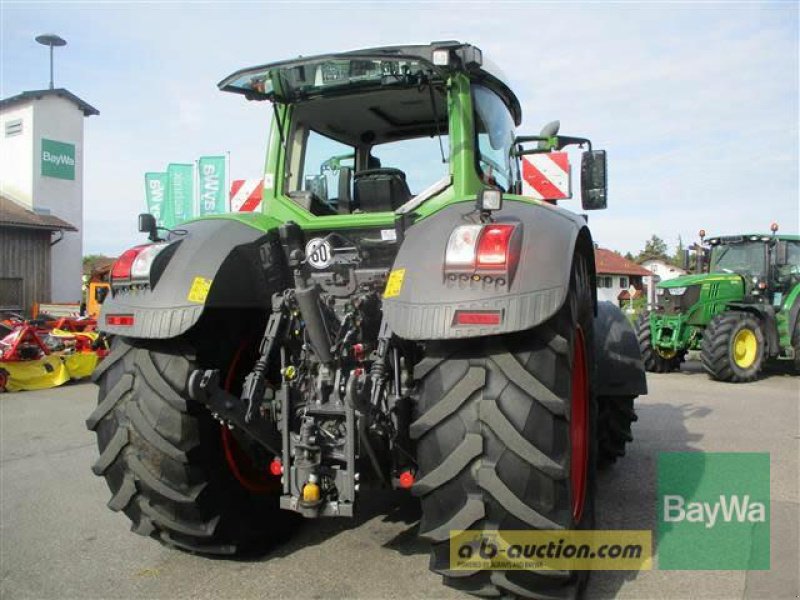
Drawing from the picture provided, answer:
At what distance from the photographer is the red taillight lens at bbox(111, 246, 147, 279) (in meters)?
3.18

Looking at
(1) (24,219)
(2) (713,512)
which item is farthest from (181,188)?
(2) (713,512)

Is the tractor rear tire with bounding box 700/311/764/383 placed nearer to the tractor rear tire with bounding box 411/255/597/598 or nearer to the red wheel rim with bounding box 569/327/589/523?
the red wheel rim with bounding box 569/327/589/523

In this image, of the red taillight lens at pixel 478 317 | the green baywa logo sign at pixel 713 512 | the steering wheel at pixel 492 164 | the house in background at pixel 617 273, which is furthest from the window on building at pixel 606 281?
the red taillight lens at pixel 478 317

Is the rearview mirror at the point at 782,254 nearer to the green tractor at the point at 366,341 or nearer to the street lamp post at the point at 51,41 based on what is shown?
the green tractor at the point at 366,341

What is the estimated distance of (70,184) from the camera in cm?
2388

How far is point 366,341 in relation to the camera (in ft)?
10.4

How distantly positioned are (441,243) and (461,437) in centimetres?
78

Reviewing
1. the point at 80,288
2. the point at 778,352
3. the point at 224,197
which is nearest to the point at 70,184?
the point at 80,288

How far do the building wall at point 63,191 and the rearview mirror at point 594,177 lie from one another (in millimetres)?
23160

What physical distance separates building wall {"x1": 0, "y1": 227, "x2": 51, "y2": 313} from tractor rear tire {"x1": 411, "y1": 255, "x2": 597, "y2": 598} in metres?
22.9

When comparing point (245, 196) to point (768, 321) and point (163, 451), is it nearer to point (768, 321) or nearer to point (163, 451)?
point (163, 451)

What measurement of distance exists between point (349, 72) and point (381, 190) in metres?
0.67

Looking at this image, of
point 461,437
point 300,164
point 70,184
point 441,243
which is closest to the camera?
point 461,437

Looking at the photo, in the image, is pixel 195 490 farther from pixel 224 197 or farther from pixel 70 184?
pixel 70 184
